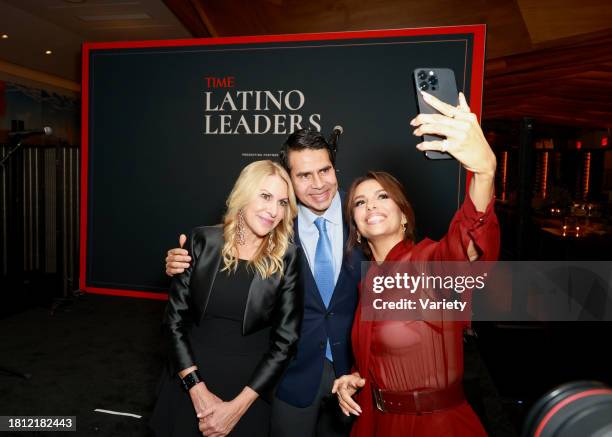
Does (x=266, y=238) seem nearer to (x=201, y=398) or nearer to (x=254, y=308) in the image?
(x=254, y=308)

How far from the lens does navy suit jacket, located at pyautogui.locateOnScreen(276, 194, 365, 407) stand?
1.99m

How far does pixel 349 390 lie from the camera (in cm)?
165

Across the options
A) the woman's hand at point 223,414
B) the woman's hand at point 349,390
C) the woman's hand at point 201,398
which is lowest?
the woman's hand at point 223,414

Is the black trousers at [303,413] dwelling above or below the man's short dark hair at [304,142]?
below

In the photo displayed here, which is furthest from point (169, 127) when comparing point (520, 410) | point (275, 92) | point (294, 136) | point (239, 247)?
point (520, 410)

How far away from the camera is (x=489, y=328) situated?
4758 millimetres

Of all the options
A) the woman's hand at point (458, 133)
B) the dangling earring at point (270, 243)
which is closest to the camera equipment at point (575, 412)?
the woman's hand at point (458, 133)

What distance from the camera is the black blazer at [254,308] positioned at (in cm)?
183

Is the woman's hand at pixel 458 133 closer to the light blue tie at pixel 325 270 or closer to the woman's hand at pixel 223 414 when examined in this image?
the light blue tie at pixel 325 270

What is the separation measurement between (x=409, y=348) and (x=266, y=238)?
76cm

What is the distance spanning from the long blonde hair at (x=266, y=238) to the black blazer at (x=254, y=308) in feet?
0.12

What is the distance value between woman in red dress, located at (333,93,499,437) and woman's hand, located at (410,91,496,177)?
0.08 m

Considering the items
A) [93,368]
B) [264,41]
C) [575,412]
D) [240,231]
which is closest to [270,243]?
[240,231]

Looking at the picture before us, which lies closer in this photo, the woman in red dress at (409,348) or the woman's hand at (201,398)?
the woman in red dress at (409,348)
